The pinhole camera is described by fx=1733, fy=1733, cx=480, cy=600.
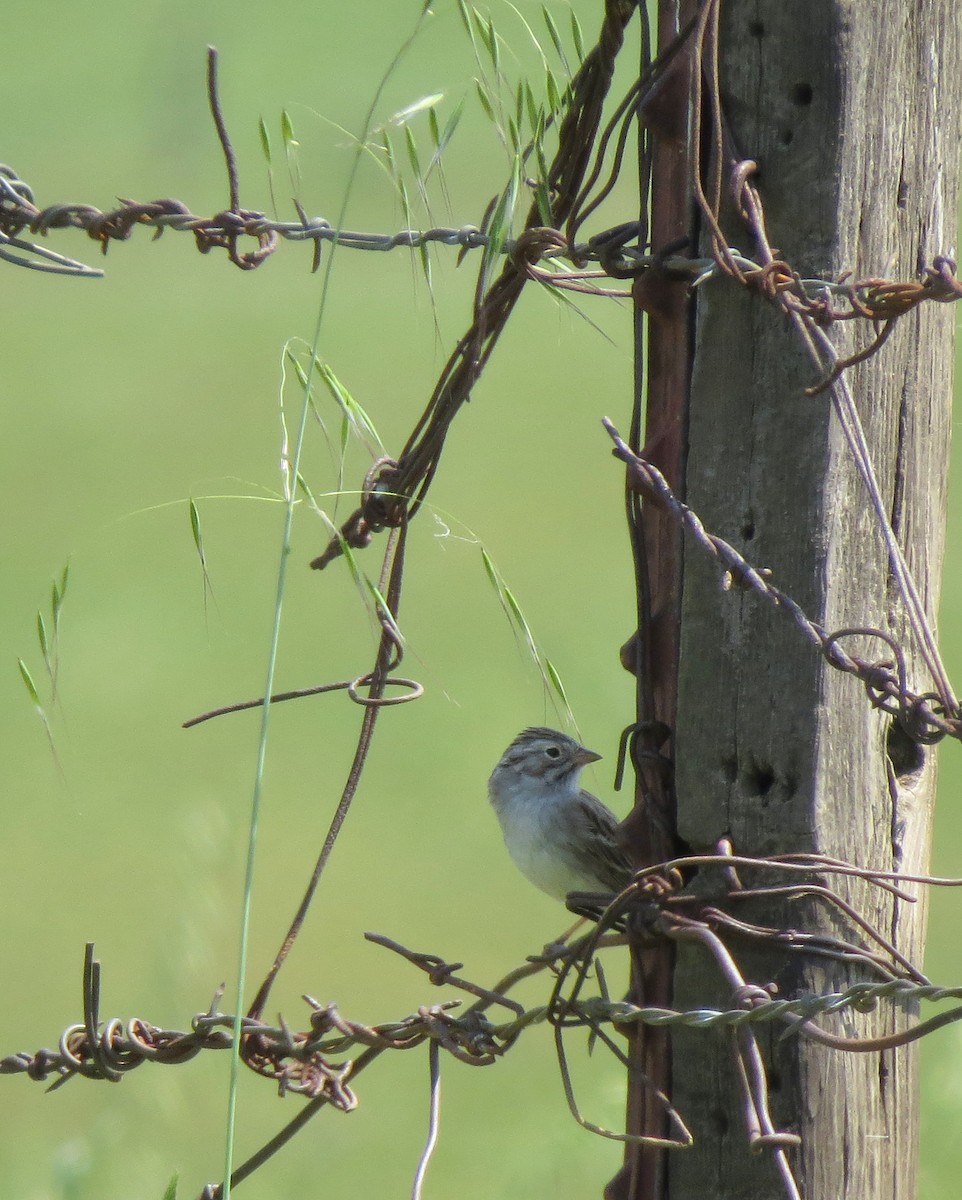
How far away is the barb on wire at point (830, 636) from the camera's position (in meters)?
3.04

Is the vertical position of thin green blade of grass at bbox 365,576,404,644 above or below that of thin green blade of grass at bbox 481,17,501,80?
below

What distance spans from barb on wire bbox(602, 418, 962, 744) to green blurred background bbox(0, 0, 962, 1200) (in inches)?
14.1

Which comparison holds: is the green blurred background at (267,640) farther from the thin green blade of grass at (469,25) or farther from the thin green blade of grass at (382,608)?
the thin green blade of grass at (382,608)

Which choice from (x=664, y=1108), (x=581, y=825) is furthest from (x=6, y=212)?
(x=581, y=825)

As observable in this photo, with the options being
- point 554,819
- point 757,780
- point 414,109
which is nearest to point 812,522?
point 757,780

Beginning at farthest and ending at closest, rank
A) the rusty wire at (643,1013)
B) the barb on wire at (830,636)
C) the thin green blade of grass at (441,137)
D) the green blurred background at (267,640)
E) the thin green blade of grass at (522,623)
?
1. the green blurred background at (267,640)
2. the thin green blade of grass at (522,623)
3. the thin green blade of grass at (441,137)
4. the rusty wire at (643,1013)
5. the barb on wire at (830,636)

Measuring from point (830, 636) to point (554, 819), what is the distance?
3.38m

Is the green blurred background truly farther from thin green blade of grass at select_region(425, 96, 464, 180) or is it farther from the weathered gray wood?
the weathered gray wood

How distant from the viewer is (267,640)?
19.9 meters

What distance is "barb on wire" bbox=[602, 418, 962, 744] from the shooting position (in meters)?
3.04

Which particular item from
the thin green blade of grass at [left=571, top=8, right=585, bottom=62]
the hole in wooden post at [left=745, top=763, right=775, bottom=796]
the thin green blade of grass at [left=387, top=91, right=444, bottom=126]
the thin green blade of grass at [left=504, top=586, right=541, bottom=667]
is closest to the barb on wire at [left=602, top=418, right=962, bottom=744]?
the hole in wooden post at [left=745, top=763, right=775, bottom=796]

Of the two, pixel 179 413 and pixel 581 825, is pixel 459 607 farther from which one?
pixel 581 825

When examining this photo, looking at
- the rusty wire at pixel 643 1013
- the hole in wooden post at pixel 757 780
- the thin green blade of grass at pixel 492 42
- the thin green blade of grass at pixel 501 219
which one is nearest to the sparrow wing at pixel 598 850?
the rusty wire at pixel 643 1013

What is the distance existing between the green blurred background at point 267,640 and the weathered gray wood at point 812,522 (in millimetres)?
425
